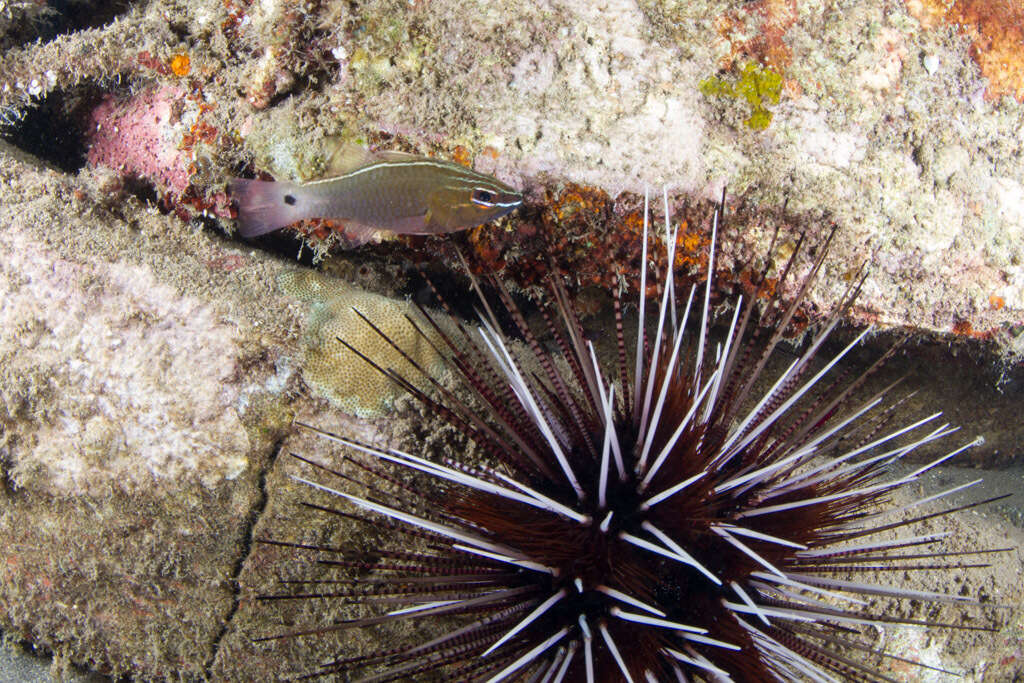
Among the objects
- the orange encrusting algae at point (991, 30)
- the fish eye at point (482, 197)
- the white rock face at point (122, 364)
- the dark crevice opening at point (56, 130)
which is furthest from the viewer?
the dark crevice opening at point (56, 130)

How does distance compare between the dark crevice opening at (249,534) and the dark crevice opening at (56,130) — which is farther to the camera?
the dark crevice opening at (56,130)

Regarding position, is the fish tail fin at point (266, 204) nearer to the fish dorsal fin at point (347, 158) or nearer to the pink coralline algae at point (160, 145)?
the fish dorsal fin at point (347, 158)

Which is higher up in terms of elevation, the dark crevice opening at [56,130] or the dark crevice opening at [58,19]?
the dark crevice opening at [58,19]

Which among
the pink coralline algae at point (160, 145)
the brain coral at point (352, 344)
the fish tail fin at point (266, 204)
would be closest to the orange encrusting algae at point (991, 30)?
the brain coral at point (352, 344)

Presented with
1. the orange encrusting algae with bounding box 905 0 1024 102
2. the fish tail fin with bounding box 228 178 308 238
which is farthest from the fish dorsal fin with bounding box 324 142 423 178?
the orange encrusting algae with bounding box 905 0 1024 102

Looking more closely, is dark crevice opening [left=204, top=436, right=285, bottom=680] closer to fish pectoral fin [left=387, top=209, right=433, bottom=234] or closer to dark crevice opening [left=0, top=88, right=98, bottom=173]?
fish pectoral fin [left=387, top=209, right=433, bottom=234]
